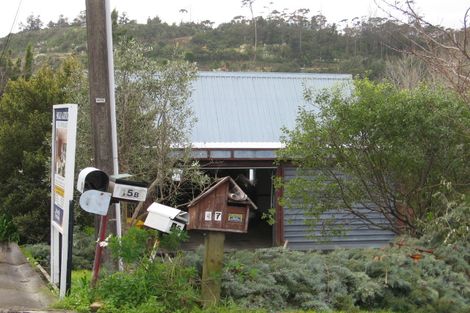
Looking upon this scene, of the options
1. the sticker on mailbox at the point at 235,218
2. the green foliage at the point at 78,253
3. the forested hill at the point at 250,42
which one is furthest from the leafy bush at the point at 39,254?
the forested hill at the point at 250,42

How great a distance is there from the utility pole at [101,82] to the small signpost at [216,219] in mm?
2134

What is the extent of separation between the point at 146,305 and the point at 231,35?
65004 mm

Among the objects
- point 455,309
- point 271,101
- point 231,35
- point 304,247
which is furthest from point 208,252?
point 231,35

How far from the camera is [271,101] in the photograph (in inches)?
754

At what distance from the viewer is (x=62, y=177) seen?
7.71 metres

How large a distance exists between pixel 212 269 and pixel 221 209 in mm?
635

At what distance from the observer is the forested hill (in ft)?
185

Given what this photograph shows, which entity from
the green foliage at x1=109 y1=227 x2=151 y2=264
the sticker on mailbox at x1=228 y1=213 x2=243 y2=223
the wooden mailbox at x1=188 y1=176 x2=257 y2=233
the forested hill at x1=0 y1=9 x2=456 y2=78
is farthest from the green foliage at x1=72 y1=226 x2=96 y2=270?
the forested hill at x1=0 y1=9 x2=456 y2=78

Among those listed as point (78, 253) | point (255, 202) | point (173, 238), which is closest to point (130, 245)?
point (173, 238)

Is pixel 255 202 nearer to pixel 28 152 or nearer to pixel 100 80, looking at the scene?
pixel 28 152

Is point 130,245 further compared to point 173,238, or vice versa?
point 173,238

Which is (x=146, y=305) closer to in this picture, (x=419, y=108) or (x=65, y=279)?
(x=65, y=279)

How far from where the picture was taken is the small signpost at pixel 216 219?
652 centimetres

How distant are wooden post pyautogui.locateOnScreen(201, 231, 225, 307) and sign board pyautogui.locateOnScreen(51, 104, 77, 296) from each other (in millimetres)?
1560
